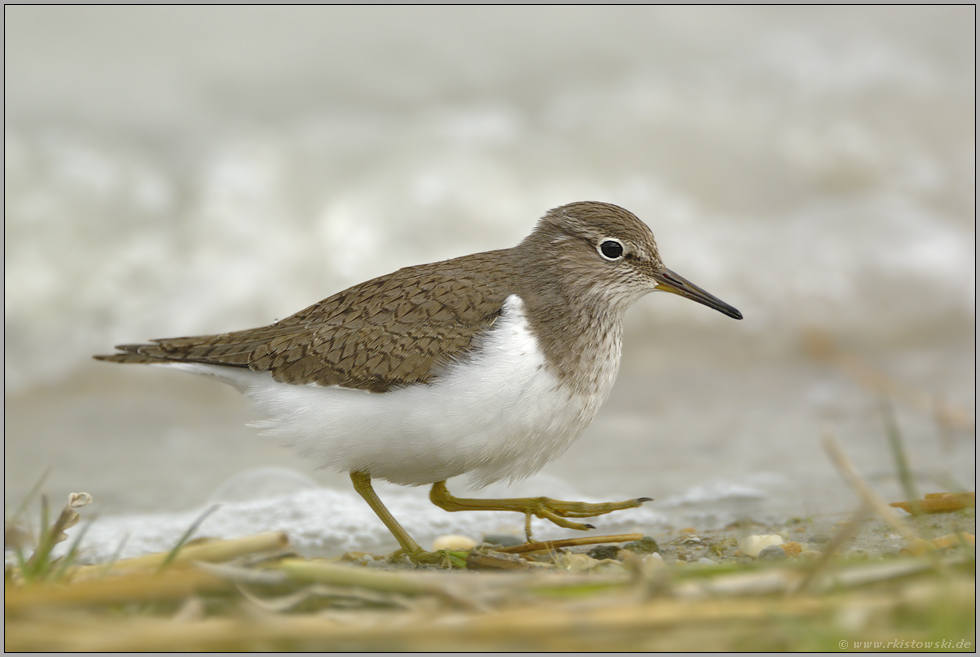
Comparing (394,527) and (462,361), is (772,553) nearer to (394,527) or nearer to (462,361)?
(462,361)

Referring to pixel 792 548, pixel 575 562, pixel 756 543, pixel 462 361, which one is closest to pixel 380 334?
pixel 462 361

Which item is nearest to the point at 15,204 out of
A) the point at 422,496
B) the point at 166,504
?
the point at 166,504

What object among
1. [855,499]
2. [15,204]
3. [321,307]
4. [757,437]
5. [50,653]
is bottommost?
[50,653]

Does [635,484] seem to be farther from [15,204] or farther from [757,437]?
[15,204]

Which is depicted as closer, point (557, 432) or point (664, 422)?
point (557, 432)

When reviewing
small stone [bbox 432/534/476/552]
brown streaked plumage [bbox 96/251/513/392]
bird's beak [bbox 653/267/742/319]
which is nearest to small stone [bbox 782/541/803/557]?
bird's beak [bbox 653/267/742/319]

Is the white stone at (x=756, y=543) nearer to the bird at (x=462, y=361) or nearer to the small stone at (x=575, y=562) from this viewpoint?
the bird at (x=462, y=361)
